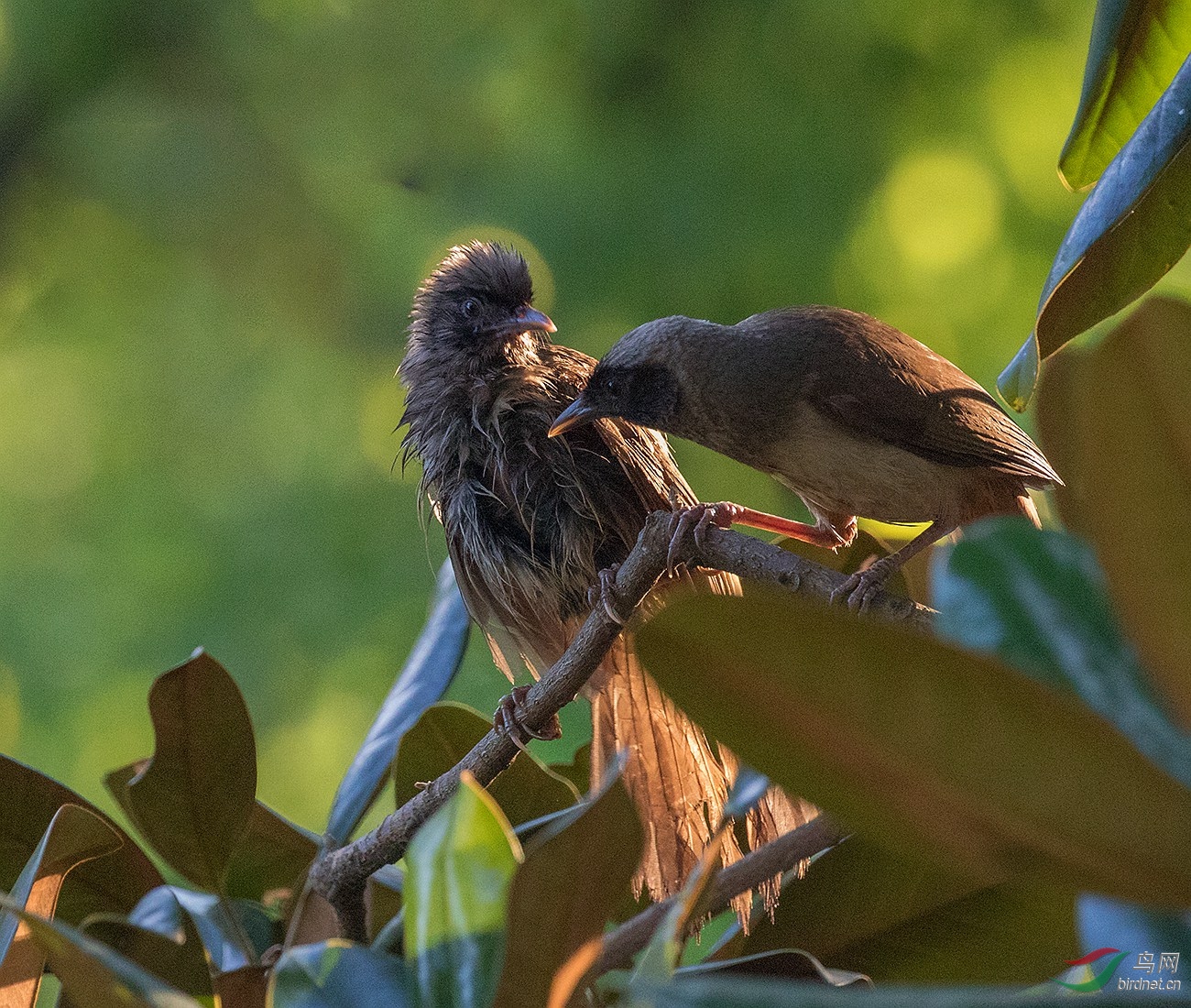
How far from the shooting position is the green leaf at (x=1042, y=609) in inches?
14.2

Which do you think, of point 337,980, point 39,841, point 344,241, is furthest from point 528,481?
point 344,241

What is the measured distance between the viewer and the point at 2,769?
2.81 ft

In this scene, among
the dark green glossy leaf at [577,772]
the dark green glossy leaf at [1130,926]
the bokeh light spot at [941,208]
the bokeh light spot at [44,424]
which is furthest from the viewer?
the bokeh light spot at [44,424]

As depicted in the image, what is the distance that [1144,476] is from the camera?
0.38 meters

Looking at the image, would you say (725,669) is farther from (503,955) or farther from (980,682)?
(503,955)

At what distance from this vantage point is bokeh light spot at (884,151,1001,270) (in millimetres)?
2428

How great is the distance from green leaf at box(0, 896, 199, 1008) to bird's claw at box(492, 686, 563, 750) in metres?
0.47

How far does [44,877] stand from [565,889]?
400mm

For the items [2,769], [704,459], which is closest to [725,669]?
[2,769]

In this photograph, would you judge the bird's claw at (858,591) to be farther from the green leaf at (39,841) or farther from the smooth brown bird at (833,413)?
the green leaf at (39,841)

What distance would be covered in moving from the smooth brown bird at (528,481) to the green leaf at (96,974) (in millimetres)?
990

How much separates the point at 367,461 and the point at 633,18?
1174 mm

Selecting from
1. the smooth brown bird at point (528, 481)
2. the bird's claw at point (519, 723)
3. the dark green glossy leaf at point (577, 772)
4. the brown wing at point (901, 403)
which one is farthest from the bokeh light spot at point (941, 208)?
the dark green glossy leaf at point (577, 772)

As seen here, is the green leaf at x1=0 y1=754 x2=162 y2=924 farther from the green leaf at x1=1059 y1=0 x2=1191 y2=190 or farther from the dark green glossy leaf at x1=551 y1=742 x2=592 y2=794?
the green leaf at x1=1059 y1=0 x2=1191 y2=190
